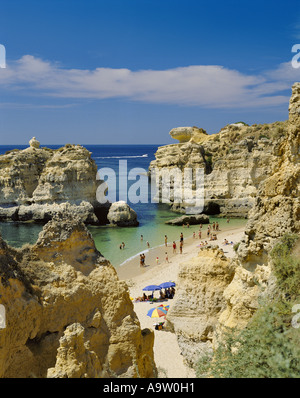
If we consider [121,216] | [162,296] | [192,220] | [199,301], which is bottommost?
[162,296]

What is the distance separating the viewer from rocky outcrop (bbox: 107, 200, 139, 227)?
35.9 m

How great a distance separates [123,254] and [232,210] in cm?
1736

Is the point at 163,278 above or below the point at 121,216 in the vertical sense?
below

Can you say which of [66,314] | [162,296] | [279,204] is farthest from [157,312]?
[66,314]

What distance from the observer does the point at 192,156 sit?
4556 cm

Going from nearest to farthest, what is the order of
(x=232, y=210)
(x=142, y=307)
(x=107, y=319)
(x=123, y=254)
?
(x=107, y=319)
(x=142, y=307)
(x=123, y=254)
(x=232, y=210)

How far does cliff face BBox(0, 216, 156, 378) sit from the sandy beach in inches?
29.1

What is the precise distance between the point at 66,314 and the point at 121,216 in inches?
1215

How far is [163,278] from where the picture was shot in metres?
20.0

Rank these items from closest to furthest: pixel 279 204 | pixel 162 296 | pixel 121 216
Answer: pixel 279 204 < pixel 162 296 < pixel 121 216

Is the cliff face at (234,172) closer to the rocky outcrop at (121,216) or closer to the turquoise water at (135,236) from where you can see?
the turquoise water at (135,236)

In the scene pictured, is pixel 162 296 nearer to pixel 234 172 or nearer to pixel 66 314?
pixel 66 314
